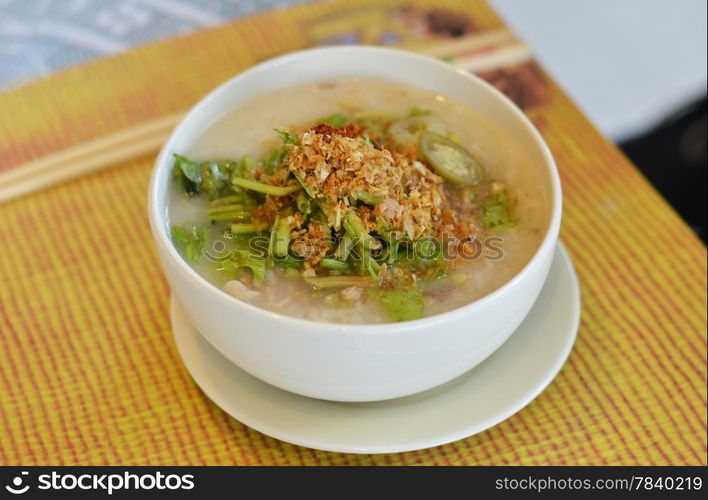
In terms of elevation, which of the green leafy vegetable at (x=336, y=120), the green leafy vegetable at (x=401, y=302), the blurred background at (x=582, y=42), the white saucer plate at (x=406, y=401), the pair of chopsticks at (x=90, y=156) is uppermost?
the green leafy vegetable at (x=336, y=120)

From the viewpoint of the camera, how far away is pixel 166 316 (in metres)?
1.54

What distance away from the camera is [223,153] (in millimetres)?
1471

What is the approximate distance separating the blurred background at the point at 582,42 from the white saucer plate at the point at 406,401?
1308mm

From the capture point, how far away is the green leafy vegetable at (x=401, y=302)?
3.87ft

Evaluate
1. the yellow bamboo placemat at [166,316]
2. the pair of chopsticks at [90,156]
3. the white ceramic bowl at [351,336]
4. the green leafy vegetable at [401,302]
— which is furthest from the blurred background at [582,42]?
the green leafy vegetable at [401,302]

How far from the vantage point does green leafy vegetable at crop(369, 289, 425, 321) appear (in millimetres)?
1180

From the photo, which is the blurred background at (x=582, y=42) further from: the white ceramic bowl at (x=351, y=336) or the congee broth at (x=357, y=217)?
the white ceramic bowl at (x=351, y=336)

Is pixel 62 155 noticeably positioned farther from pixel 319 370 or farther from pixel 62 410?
pixel 319 370

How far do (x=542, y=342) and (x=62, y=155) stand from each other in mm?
1156

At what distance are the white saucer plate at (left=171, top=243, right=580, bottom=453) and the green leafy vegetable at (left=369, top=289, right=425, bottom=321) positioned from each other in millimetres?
191

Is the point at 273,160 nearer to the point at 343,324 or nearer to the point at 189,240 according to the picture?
the point at 189,240

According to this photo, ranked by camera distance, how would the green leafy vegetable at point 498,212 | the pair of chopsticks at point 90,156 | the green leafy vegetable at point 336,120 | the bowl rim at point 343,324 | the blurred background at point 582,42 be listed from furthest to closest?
the blurred background at point 582,42 → the pair of chopsticks at point 90,156 → the green leafy vegetable at point 336,120 → the green leafy vegetable at point 498,212 → the bowl rim at point 343,324

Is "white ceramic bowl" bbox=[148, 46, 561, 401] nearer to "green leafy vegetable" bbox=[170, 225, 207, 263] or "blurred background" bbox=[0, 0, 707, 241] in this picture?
"green leafy vegetable" bbox=[170, 225, 207, 263]
